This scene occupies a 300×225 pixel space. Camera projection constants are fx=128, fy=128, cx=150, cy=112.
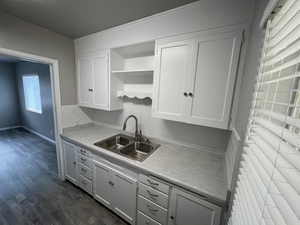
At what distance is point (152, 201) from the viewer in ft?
4.23

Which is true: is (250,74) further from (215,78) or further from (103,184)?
(103,184)

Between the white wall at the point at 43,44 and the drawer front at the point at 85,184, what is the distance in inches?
51.2

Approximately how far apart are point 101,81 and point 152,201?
173 centimetres

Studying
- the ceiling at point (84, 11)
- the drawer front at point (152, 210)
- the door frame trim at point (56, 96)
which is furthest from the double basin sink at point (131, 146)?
the ceiling at point (84, 11)

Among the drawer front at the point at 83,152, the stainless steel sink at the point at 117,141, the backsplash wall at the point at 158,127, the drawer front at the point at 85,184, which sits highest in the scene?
the backsplash wall at the point at 158,127

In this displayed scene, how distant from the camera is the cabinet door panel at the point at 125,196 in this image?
142cm

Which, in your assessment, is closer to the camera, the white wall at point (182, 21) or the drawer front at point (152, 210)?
the white wall at point (182, 21)

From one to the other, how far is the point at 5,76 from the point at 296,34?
6.81 m

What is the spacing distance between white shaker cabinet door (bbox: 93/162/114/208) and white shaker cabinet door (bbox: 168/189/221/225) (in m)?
0.81

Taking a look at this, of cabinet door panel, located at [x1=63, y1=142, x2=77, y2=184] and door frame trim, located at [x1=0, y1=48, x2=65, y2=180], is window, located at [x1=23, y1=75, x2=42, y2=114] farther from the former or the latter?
cabinet door panel, located at [x1=63, y1=142, x2=77, y2=184]

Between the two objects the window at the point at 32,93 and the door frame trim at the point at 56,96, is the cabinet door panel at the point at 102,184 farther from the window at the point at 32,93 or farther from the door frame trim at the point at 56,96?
the window at the point at 32,93

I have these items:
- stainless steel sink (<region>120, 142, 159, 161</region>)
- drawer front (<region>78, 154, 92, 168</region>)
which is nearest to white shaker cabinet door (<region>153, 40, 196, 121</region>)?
stainless steel sink (<region>120, 142, 159, 161</region>)

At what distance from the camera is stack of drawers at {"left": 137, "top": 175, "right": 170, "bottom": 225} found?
3.98ft

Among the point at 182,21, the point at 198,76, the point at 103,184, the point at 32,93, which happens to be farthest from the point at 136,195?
the point at 32,93
